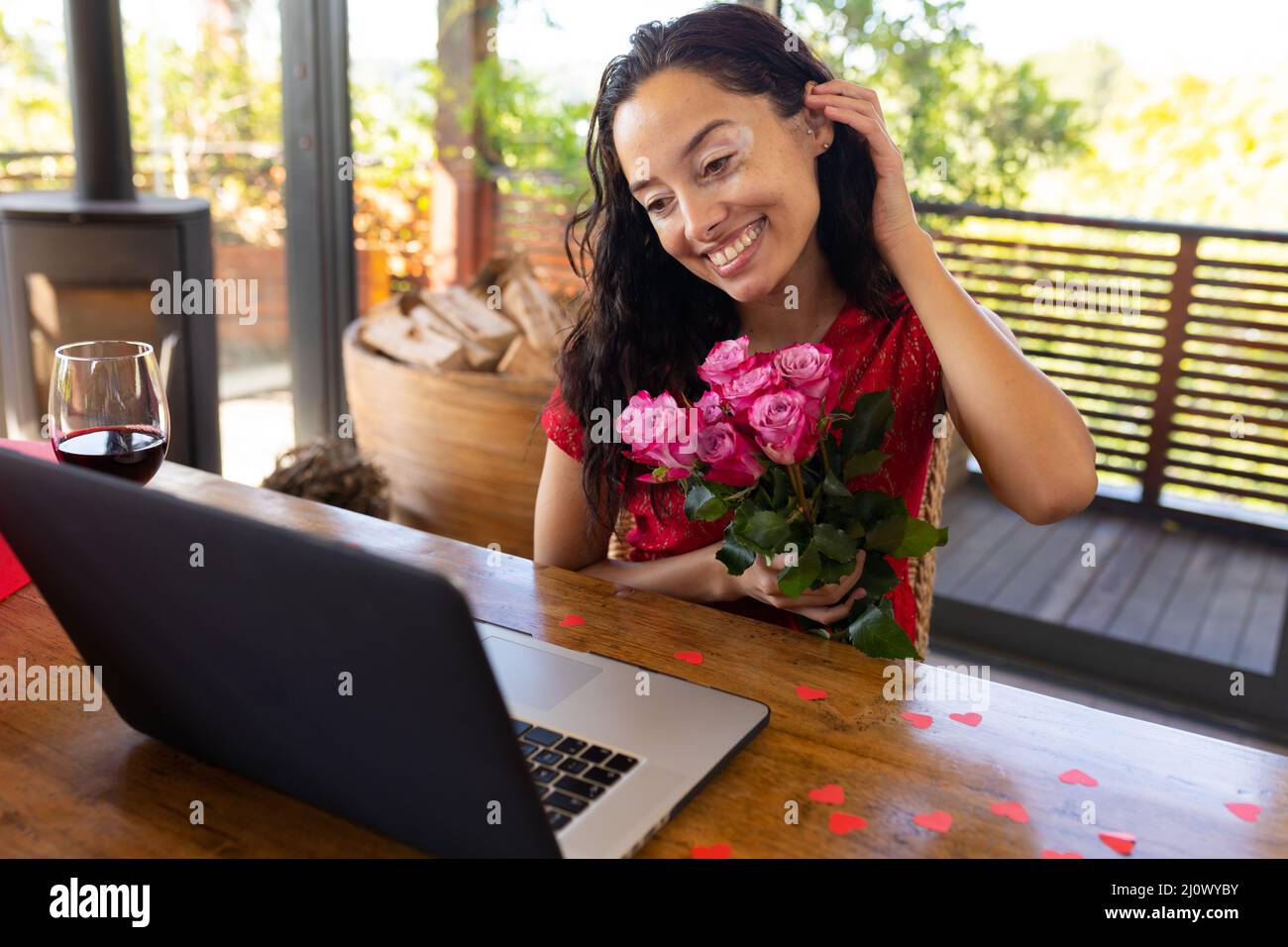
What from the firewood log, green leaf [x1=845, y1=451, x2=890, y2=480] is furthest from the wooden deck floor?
green leaf [x1=845, y1=451, x2=890, y2=480]

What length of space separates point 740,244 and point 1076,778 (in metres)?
0.77

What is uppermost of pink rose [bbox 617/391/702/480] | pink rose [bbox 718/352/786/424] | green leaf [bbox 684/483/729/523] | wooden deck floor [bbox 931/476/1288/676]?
pink rose [bbox 718/352/786/424]

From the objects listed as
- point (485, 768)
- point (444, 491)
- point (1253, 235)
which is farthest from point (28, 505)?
point (1253, 235)

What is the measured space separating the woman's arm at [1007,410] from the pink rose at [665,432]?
1.71 feet

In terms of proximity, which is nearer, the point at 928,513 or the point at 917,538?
the point at 917,538

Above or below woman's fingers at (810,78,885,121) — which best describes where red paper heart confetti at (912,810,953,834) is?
below

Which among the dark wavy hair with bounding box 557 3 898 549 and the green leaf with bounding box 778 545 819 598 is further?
the dark wavy hair with bounding box 557 3 898 549

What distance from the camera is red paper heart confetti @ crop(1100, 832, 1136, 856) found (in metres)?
0.79

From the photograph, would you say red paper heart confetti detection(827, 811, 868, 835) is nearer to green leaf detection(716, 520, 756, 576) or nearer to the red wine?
green leaf detection(716, 520, 756, 576)

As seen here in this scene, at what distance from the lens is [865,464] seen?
103 cm

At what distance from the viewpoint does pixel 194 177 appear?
12.4 feet

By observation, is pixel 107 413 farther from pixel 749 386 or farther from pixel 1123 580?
pixel 1123 580

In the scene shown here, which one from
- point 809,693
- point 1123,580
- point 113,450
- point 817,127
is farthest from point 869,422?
point 1123,580

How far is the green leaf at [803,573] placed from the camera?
1.01 m
